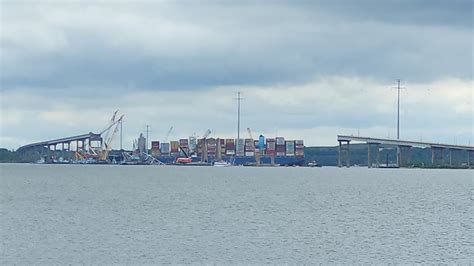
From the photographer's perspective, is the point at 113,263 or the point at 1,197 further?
the point at 1,197

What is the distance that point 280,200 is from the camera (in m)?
90.9

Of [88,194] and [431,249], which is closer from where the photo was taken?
[431,249]

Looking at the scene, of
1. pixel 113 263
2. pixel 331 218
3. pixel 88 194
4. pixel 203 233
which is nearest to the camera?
pixel 113 263

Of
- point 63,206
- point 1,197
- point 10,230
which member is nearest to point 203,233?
point 10,230

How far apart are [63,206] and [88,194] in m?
22.2

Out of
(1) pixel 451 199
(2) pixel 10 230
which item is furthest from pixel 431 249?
(1) pixel 451 199

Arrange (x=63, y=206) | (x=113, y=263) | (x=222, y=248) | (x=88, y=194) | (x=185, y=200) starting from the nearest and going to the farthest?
1. (x=113, y=263)
2. (x=222, y=248)
3. (x=63, y=206)
4. (x=185, y=200)
5. (x=88, y=194)

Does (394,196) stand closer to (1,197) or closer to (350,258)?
(1,197)

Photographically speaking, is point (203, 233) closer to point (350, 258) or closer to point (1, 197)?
point (350, 258)

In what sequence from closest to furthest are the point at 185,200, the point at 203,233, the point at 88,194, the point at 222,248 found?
the point at 222,248 → the point at 203,233 → the point at 185,200 → the point at 88,194

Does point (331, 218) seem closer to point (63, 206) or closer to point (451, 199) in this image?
point (63, 206)

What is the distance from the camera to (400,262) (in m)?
44.2

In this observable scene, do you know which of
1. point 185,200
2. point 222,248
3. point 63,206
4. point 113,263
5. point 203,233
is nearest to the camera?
point 113,263

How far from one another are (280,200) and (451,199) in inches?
702
